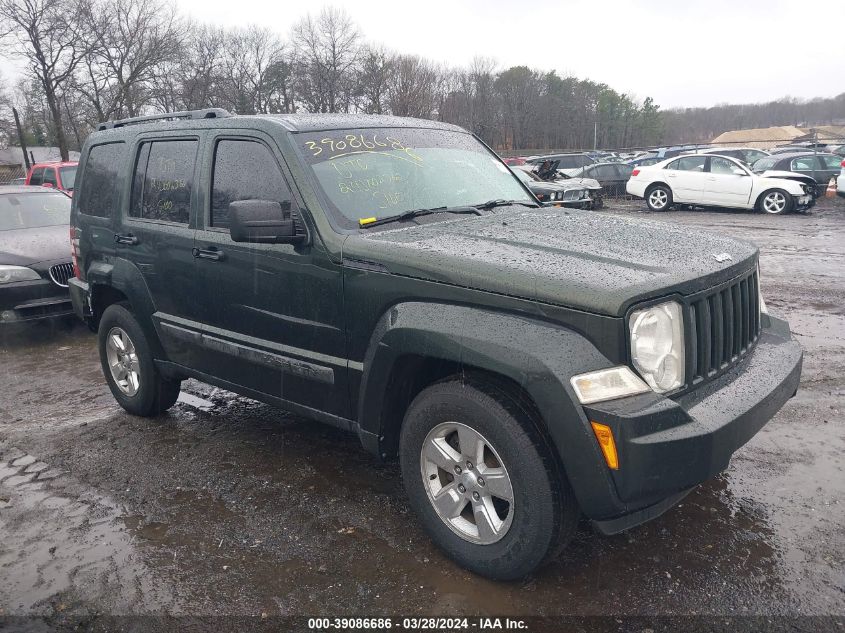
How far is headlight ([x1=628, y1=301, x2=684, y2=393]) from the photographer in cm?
261

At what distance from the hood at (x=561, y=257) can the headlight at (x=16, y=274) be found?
18.8ft

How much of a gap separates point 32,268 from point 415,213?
5759mm

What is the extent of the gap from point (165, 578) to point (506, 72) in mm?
72029

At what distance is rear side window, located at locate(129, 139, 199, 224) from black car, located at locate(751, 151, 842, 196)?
20.3 m

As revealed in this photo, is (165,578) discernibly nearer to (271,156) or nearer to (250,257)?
(250,257)

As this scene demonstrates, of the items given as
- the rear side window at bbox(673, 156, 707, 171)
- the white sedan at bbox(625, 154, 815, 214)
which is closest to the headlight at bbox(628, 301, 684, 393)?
the white sedan at bbox(625, 154, 815, 214)

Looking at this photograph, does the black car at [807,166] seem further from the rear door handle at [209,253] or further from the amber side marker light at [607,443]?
the amber side marker light at [607,443]

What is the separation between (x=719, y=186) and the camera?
18.1 meters

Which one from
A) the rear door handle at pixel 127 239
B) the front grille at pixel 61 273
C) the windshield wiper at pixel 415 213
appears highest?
the windshield wiper at pixel 415 213

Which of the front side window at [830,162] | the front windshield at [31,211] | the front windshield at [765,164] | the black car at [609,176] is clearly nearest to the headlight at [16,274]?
the front windshield at [31,211]

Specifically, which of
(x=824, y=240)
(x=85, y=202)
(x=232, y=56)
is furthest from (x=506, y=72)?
(x=85, y=202)

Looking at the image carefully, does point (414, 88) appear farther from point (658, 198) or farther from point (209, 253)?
point (209, 253)

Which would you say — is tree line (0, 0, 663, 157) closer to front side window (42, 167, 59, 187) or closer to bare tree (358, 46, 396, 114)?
bare tree (358, 46, 396, 114)

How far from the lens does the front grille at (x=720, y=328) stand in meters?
2.79
